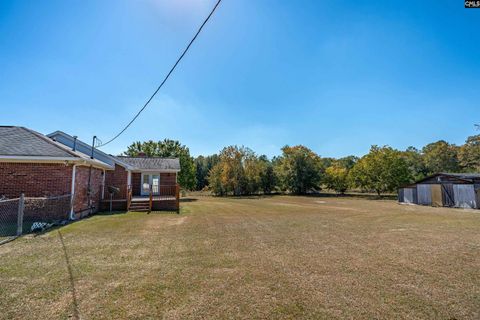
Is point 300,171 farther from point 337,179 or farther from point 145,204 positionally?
point 145,204

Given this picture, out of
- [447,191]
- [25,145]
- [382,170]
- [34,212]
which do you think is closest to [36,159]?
[25,145]

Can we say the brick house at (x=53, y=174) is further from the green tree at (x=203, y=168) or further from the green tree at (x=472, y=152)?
the green tree at (x=472, y=152)

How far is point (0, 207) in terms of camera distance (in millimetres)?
9203

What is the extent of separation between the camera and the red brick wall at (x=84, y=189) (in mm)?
Result: 11141

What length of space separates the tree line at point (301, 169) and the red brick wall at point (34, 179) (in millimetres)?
20812

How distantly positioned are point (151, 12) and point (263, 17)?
3238 mm

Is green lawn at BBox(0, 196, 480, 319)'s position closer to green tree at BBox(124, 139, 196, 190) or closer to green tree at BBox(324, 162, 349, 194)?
green tree at BBox(124, 139, 196, 190)

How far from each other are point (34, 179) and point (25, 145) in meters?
1.86

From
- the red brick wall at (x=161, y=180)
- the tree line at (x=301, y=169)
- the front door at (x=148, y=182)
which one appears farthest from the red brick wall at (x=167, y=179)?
the tree line at (x=301, y=169)

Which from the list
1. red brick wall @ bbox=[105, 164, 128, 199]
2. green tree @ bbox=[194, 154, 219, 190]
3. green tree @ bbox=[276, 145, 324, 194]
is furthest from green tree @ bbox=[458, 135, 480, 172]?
green tree @ bbox=[194, 154, 219, 190]

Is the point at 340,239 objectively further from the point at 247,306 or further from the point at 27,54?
the point at 27,54

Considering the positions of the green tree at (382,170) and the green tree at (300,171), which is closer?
the green tree at (382,170)

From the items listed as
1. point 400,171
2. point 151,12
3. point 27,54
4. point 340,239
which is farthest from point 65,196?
point 400,171

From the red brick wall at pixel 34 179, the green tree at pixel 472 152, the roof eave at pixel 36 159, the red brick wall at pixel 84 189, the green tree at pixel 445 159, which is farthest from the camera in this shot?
the green tree at pixel 445 159
